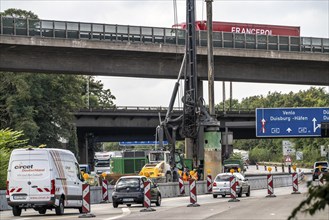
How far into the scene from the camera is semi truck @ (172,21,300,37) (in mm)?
65812

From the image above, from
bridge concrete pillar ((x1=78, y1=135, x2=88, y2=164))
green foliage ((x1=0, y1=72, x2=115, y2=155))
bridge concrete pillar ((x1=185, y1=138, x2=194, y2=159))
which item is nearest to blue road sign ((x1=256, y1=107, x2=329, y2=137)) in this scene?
bridge concrete pillar ((x1=185, y1=138, x2=194, y2=159))

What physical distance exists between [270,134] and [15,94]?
20.9 meters

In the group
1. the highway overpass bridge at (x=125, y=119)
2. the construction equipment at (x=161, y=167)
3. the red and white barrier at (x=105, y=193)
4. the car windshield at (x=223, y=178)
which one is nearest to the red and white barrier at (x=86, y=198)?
the red and white barrier at (x=105, y=193)

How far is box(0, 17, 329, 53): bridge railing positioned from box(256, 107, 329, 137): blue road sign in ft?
17.7

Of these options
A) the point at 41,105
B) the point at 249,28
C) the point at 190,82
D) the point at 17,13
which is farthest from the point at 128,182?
the point at 17,13

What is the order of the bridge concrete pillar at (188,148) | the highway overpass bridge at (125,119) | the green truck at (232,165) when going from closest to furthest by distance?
the bridge concrete pillar at (188,148) < the green truck at (232,165) < the highway overpass bridge at (125,119)

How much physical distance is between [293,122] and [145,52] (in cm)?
1525

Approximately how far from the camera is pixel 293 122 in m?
68.1

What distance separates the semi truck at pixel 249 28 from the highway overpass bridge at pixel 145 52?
8.21 feet

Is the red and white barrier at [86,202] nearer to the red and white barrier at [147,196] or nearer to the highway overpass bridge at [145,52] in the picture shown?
the red and white barrier at [147,196]

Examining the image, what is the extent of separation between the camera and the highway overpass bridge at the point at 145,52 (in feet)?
182

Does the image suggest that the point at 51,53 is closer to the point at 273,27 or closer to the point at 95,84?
the point at 273,27

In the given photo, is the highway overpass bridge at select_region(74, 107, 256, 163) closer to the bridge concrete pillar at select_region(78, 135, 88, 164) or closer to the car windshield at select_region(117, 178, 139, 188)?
the bridge concrete pillar at select_region(78, 135, 88, 164)

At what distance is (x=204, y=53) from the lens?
206 feet
